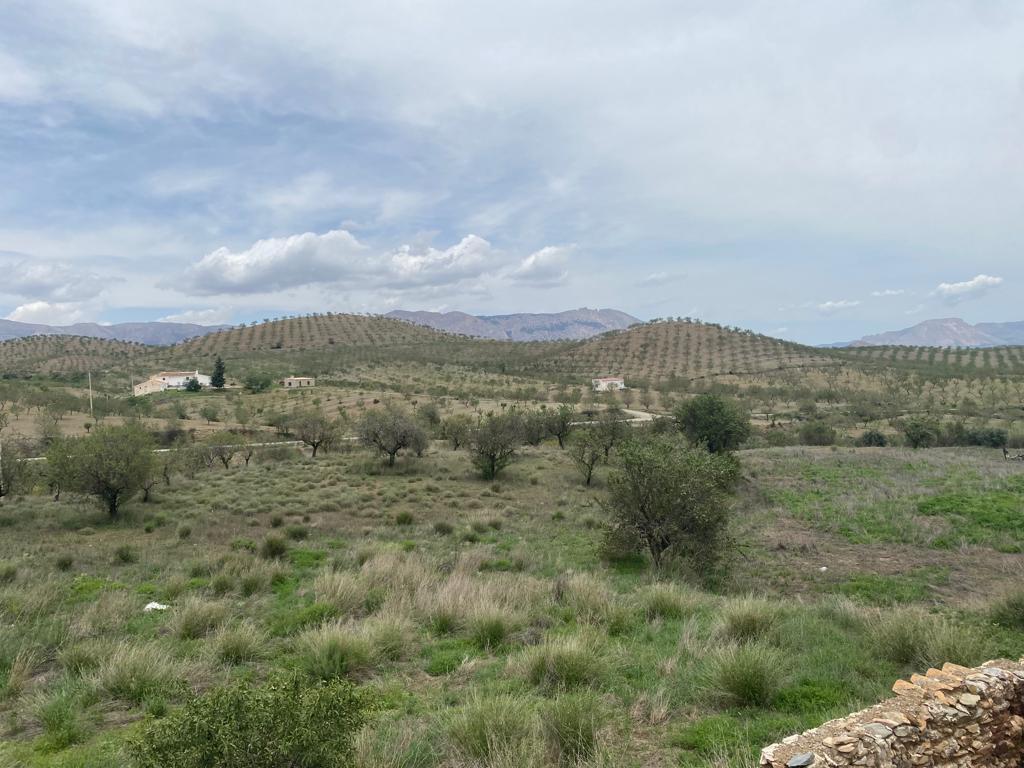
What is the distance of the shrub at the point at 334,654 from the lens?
6472mm

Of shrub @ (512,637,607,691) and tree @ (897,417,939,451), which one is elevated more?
shrub @ (512,637,607,691)

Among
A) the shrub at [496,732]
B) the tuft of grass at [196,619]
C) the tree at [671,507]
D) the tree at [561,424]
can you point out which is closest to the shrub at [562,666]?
the shrub at [496,732]

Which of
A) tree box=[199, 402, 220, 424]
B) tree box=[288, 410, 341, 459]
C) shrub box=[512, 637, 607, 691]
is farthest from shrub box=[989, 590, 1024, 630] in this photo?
tree box=[199, 402, 220, 424]

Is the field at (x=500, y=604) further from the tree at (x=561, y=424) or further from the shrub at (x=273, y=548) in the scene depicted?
the tree at (x=561, y=424)

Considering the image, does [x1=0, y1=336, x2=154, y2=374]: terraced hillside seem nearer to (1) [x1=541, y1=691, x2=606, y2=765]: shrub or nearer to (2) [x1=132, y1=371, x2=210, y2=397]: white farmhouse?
(2) [x1=132, y1=371, x2=210, y2=397]: white farmhouse

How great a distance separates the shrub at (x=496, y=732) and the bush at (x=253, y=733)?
124 centimetres

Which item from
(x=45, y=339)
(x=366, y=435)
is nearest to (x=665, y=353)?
(x=366, y=435)

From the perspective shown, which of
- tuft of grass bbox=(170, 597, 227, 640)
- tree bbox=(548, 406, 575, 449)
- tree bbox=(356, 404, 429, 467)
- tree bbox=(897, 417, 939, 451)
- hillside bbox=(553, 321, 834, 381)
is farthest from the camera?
hillside bbox=(553, 321, 834, 381)

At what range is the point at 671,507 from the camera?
552 inches

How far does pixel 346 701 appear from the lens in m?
3.83

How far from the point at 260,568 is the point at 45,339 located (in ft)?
512

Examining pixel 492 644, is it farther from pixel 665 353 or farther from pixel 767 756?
pixel 665 353

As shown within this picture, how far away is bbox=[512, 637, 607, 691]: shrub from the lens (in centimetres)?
602

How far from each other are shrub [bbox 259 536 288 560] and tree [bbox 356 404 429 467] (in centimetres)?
1769
